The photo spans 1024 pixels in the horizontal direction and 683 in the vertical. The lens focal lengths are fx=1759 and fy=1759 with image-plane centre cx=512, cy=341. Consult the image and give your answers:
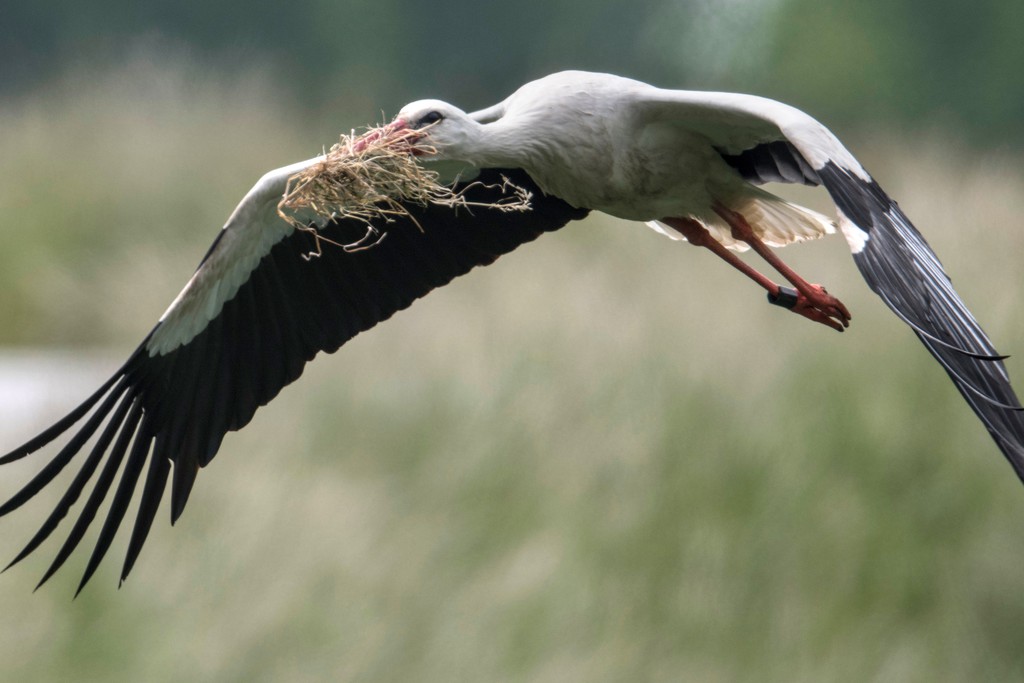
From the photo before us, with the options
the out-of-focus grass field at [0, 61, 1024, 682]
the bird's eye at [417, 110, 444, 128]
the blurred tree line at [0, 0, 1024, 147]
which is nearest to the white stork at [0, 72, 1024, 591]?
the bird's eye at [417, 110, 444, 128]

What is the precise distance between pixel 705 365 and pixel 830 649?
62.6 inches

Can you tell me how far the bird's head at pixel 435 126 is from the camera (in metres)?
4.25

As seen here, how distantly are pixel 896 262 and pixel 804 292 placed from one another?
3.11 ft

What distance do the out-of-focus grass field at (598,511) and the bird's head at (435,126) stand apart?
3078mm

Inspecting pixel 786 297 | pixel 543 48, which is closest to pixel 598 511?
pixel 786 297

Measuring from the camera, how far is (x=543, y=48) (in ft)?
51.2

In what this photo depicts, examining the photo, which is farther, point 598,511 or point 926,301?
point 598,511

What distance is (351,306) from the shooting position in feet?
17.0

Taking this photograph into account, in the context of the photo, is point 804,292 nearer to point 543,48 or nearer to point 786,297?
point 786,297

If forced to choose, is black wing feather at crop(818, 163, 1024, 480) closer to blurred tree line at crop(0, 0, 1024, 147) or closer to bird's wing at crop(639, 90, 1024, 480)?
bird's wing at crop(639, 90, 1024, 480)

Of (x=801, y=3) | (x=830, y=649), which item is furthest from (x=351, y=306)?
(x=801, y=3)

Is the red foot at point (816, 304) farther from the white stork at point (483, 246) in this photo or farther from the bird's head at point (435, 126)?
the bird's head at point (435, 126)

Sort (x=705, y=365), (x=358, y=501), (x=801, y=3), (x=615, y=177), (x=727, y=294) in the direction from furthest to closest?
1. (x=801, y=3)
2. (x=727, y=294)
3. (x=705, y=365)
4. (x=358, y=501)
5. (x=615, y=177)

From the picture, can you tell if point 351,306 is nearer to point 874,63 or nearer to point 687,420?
point 687,420
